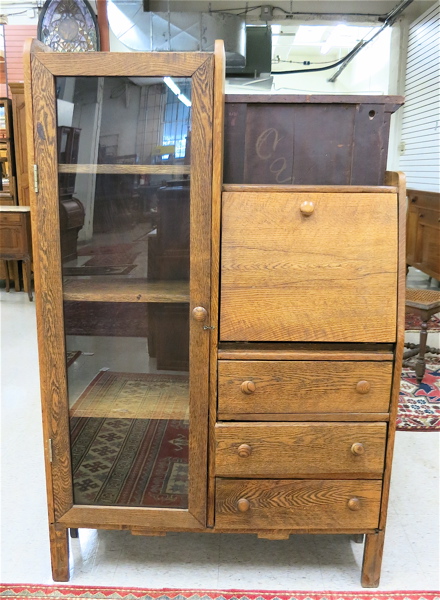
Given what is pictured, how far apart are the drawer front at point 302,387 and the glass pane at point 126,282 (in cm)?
15

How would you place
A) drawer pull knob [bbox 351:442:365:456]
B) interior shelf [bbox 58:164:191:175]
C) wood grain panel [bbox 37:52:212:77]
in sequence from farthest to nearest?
drawer pull knob [bbox 351:442:365:456] < interior shelf [bbox 58:164:191:175] < wood grain panel [bbox 37:52:212:77]

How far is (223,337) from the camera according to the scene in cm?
162

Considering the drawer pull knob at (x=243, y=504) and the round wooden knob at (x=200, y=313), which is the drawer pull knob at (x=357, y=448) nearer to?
the drawer pull knob at (x=243, y=504)

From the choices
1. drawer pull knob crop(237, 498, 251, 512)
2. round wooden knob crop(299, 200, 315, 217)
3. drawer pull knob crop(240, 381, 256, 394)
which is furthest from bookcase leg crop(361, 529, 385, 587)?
round wooden knob crop(299, 200, 315, 217)

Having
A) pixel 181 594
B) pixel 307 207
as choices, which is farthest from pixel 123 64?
pixel 181 594

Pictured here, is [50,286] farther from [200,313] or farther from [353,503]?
[353,503]

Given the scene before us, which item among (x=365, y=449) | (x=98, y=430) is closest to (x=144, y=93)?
(x=98, y=430)

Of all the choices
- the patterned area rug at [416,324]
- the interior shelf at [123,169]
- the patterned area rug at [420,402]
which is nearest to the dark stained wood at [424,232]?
the patterned area rug at [416,324]

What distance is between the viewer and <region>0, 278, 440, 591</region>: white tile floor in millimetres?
1828

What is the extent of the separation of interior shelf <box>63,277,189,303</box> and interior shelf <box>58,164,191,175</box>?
1.04ft

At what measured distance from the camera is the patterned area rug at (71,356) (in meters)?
1.70

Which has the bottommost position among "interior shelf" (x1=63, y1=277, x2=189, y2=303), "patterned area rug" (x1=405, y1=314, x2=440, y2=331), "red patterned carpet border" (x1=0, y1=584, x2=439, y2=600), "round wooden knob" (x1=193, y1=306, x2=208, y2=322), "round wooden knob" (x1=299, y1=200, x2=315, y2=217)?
"red patterned carpet border" (x1=0, y1=584, x2=439, y2=600)

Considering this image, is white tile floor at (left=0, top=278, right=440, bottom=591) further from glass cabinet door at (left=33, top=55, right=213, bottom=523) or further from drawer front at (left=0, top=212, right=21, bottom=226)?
drawer front at (left=0, top=212, right=21, bottom=226)

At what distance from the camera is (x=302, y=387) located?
1646 mm
